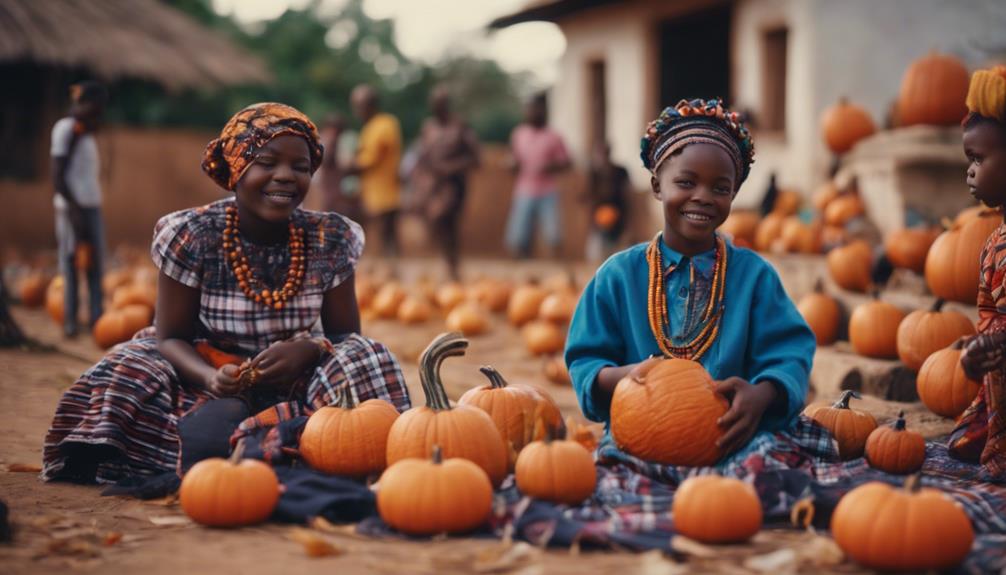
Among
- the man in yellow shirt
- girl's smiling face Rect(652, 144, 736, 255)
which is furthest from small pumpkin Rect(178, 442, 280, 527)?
the man in yellow shirt

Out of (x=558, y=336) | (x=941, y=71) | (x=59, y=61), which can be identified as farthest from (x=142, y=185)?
(x=941, y=71)

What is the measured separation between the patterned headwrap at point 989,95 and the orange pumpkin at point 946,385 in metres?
1.42

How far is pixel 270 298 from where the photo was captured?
4559 mm

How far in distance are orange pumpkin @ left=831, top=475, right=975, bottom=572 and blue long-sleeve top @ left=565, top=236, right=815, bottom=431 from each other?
2.61 ft

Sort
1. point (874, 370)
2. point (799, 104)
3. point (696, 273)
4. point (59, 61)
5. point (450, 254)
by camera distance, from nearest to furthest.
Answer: point (696, 273)
point (874, 370)
point (799, 104)
point (450, 254)
point (59, 61)

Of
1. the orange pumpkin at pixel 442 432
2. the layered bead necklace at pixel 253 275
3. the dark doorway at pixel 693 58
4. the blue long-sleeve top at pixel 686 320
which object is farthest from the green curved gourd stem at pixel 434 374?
the dark doorway at pixel 693 58

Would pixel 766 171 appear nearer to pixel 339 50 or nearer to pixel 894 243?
pixel 894 243

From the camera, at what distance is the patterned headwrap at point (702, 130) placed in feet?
12.9

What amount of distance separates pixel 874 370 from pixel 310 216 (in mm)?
3384

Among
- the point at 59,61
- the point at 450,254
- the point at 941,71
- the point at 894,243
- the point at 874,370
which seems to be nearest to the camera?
the point at 874,370

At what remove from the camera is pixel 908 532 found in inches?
118

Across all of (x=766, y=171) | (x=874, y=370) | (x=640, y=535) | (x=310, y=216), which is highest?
(x=766, y=171)

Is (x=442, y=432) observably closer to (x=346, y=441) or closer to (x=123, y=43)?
(x=346, y=441)

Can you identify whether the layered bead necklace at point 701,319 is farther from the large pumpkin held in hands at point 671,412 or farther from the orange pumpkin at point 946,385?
the orange pumpkin at point 946,385
